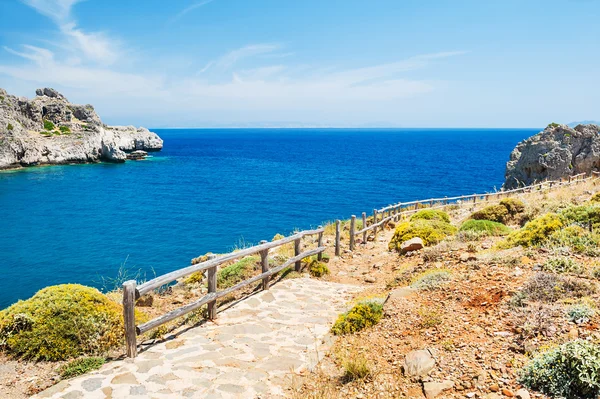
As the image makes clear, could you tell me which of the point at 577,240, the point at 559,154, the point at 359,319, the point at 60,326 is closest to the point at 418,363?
the point at 359,319

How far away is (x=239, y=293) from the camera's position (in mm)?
10648

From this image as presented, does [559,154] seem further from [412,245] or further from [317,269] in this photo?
[317,269]

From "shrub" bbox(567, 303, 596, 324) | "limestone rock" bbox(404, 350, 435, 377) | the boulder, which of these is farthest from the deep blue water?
"shrub" bbox(567, 303, 596, 324)

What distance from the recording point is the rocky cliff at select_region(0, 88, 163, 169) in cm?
7312

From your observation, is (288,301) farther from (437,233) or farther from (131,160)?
(131,160)

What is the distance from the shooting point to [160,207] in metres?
43.3

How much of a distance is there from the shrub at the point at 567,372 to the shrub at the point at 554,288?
6.32 ft

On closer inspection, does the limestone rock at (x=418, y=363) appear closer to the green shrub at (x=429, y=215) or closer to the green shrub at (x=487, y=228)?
the green shrub at (x=487, y=228)

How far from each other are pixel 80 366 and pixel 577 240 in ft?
37.1

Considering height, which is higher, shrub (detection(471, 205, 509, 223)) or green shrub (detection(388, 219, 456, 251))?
shrub (detection(471, 205, 509, 223))

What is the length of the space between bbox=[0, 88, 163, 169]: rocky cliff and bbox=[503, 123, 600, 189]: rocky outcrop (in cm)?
8300

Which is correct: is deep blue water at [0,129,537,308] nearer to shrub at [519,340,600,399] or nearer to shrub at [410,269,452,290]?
shrub at [410,269,452,290]

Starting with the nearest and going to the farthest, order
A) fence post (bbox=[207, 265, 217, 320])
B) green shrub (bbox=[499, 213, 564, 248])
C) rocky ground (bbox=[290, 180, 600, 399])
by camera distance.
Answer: rocky ground (bbox=[290, 180, 600, 399])
fence post (bbox=[207, 265, 217, 320])
green shrub (bbox=[499, 213, 564, 248])

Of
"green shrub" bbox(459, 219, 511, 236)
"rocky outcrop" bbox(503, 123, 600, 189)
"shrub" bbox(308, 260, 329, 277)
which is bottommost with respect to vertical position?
"shrub" bbox(308, 260, 329, 277)
